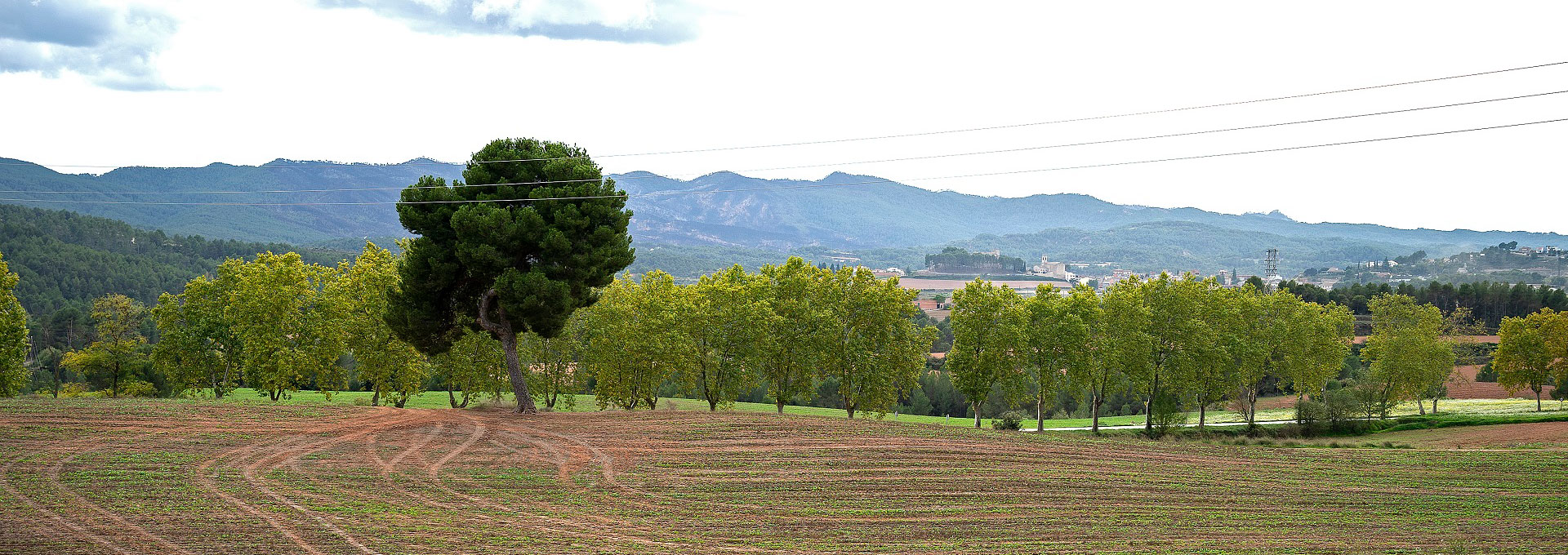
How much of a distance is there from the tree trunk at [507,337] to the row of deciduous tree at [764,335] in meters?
7.64

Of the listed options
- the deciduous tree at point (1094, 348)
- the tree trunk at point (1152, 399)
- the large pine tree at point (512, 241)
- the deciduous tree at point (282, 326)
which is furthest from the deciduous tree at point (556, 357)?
the tree trunk at point (1152, 399)

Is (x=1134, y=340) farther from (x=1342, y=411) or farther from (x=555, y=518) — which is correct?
(x=555, y=518)

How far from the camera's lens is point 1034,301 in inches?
1897

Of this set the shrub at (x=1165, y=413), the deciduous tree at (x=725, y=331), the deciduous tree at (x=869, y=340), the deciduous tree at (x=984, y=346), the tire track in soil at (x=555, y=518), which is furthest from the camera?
the shrub at (x=1165, y=413)

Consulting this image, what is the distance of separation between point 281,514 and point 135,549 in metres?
2.68

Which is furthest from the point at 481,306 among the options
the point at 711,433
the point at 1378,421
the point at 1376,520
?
the point at 1378,421

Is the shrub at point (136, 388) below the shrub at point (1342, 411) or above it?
below

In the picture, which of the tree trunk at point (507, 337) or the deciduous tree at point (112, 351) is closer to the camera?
the tree trunk at point (507, 337)

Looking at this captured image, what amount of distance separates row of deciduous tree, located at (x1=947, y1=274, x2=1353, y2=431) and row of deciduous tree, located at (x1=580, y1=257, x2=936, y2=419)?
340cm

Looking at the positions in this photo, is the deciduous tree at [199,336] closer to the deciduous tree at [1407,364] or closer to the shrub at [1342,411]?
the shrub at [1342,411]

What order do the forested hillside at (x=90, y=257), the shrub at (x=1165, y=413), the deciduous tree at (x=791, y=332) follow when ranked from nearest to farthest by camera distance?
the deciduous tree at (x=791, y=332), the shrub at (x=1165, y=413), the forested hillside at (x=90, y=257)

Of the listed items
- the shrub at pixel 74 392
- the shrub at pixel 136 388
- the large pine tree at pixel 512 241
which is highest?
the large pine tree at pixel 512 241

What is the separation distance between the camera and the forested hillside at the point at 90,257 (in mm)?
127144

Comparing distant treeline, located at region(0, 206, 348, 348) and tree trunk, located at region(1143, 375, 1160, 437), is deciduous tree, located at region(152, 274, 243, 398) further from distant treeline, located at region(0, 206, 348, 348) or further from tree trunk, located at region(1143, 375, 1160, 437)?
distant treeline, located at region(0, 206, 348, 348)
